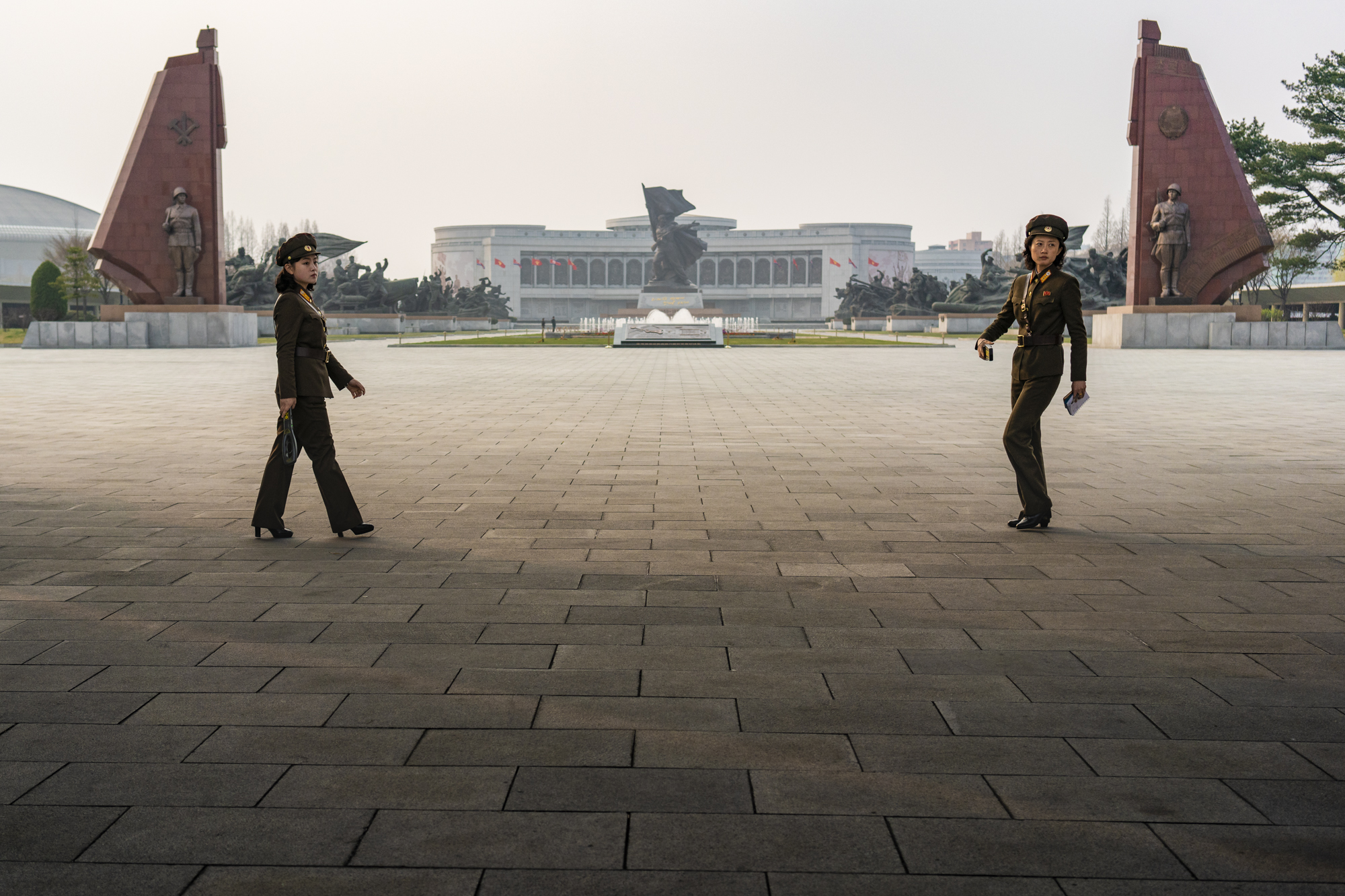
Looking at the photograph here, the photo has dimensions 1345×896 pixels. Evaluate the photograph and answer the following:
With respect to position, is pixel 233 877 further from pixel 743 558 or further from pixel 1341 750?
pixel 743 558

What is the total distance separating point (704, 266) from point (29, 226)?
62.0 m

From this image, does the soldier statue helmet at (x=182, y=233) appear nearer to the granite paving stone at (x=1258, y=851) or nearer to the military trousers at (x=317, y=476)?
the military trousers at (x=317, y=476)

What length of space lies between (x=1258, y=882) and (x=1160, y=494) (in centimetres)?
546

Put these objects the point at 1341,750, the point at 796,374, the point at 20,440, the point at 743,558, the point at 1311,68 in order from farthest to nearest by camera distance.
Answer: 1. the point at 1311,68
2. the point at 796,374
3. the point at 20,440
4. the point at 743,558
5. the point at 1341,750

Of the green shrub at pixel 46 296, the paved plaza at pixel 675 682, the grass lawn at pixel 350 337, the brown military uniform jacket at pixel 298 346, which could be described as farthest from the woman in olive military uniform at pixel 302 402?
the green shrub at pixel 46 296

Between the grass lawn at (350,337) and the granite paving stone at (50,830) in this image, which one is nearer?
the granite paving stone at (50,830)

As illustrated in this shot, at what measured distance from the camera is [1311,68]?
3909 cm

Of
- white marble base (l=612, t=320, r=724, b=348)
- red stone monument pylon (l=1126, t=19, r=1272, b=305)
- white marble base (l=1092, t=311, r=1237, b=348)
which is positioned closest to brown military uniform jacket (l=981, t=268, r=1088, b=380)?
white marble base (l=1092, t=311, r=1237, b=348)

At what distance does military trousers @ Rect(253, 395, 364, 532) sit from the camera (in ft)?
19.6

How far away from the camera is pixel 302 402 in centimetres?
601

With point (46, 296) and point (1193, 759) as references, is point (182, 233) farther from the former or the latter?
point (1193, 759)

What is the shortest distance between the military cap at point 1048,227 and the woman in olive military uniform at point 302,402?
368 cm

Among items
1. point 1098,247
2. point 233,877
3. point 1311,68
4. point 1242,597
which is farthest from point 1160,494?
point 1098,247

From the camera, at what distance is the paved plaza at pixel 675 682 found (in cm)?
251
